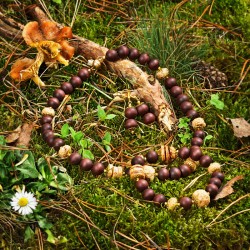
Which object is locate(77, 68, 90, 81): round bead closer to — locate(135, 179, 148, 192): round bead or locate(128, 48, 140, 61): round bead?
locate(128, 48, 140, 61): round bead

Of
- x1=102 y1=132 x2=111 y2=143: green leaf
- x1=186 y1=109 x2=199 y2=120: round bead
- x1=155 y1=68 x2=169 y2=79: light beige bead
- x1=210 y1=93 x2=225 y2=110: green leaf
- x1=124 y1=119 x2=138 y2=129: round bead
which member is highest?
x1=155 y1=68 x2=169 y2=79: light beige bead

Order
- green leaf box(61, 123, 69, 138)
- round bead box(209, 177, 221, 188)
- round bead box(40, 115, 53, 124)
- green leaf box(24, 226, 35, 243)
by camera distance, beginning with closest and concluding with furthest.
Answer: green leaf box(24, 226, 35, 243)
round bead box(209, 177, 221, 188)
green leaf box(61, 123, 69, 138)
round bead box(40, 115, 53, 124)

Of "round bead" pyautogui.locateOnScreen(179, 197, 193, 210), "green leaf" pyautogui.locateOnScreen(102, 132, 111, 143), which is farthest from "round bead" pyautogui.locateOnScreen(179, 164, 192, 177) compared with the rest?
"green leaf" pyautogui.locateOnScreen(102, 132, 111, 143)

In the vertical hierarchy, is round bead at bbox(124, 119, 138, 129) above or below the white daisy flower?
above

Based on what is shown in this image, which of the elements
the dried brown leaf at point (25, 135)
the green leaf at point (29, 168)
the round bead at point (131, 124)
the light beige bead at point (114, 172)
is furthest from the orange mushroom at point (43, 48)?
the light beige bead at point (114, 172)

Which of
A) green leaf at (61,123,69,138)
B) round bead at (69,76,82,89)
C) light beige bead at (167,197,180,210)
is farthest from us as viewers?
round bead at (69,76,82,89)

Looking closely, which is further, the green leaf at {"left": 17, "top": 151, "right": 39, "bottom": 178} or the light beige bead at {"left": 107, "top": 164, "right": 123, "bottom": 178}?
the light beige bead at {"left": 107, "top": 164, "right": 123, "bottom": 178}
